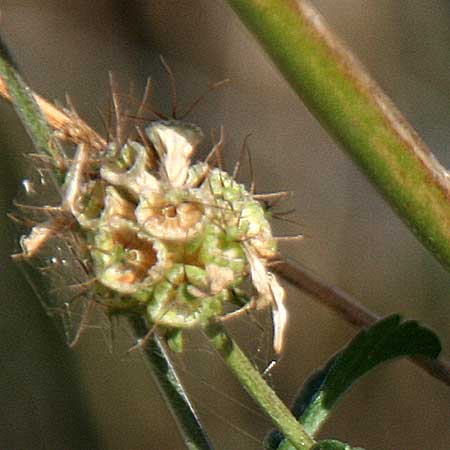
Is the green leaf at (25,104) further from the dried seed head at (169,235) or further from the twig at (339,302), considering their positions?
the twig at (339,302)

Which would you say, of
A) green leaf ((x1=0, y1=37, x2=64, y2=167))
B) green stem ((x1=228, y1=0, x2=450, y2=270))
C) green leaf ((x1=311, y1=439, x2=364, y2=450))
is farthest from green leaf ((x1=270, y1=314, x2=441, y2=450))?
green leaf ((x1=0, y1=37, x2=64, y2=167))

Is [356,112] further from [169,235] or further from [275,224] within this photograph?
[275,224]

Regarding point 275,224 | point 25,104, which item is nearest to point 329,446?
point 25,104

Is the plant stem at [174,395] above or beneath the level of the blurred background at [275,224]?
above

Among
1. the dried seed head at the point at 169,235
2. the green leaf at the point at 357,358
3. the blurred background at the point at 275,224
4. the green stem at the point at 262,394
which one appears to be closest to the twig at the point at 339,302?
the green leaf at the point at 357,358

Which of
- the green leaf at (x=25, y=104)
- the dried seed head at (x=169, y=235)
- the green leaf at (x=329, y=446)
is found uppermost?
the green leaf at (x=25, y=104)

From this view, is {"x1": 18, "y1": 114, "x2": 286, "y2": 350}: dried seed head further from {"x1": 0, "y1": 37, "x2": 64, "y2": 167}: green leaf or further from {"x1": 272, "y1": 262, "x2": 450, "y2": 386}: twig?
→ {"x1": 272, "y1": 262, "x2": 450, "y2": 386}: twig

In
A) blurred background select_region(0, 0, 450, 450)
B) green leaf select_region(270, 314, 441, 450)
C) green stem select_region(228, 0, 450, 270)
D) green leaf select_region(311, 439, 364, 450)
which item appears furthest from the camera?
blurred background select_region(0, 0, 450, 450)

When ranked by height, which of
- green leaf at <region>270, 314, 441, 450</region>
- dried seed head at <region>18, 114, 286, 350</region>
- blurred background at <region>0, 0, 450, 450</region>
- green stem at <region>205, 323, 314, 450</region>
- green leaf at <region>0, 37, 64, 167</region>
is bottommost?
blurred background at <region>0, 0, 450, 450</region>
